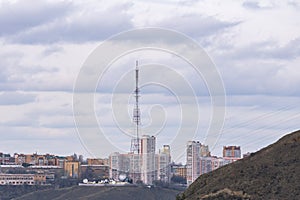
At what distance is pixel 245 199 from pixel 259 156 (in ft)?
50.1

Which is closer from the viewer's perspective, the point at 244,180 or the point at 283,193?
the point at 283,193

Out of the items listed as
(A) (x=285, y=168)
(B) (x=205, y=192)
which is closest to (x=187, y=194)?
(B) (x=205, y=192)

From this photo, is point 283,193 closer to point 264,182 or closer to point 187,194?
point 264,182

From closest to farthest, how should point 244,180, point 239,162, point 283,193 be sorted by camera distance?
point 283,193
point 244,180
point 239,162

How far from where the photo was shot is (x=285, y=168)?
13250cm

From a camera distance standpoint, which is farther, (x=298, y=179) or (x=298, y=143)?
(x=298, y=143)

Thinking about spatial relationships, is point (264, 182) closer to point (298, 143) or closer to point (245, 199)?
point (245, 199)

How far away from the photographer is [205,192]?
135000 mm

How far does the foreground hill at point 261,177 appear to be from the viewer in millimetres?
126500

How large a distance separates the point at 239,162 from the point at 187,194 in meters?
8.36

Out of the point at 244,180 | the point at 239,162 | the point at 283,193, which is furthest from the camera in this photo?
the point at 239,162

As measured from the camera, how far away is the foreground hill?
126500 millimetres

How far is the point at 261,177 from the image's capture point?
131250 millimetres

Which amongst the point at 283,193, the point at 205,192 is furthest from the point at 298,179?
the point at 205,192
